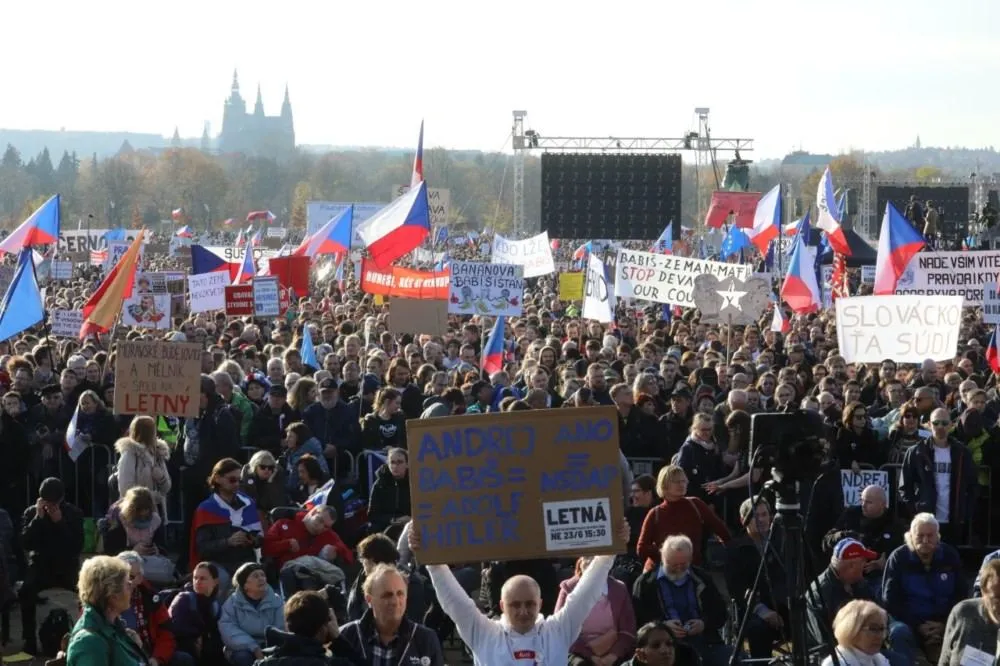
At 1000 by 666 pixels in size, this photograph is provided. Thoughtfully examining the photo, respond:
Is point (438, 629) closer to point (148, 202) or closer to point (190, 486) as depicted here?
point (190, 486)

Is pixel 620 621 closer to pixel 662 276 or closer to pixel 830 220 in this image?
pixel 662 276

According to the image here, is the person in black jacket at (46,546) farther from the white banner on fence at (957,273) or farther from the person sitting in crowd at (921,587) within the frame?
the white banner on fence at (957,273)

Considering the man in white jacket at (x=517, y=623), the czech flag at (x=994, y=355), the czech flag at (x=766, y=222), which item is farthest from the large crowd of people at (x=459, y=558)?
the czech flag at (x=766, y=222)

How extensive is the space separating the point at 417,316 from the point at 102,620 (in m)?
11.3

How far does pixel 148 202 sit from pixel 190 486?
131 metres

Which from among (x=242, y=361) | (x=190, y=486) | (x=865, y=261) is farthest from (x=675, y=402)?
(x=865, y=261)

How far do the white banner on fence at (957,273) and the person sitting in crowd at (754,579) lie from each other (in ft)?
29.9

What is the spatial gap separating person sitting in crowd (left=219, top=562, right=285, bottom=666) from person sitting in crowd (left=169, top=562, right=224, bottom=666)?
0.06 m

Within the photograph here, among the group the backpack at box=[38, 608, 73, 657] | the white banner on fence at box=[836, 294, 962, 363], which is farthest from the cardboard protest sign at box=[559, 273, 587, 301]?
the backpack at box=[38, 608, 73, 657]

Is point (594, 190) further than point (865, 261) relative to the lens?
Yes

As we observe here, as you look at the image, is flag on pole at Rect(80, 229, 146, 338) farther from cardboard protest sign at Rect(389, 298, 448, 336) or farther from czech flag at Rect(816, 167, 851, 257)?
czech flag at Rect(816, 167, 851, 257)

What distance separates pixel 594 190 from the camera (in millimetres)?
46125

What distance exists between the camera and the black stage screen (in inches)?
1812

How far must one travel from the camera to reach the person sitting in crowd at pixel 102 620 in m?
6.86
